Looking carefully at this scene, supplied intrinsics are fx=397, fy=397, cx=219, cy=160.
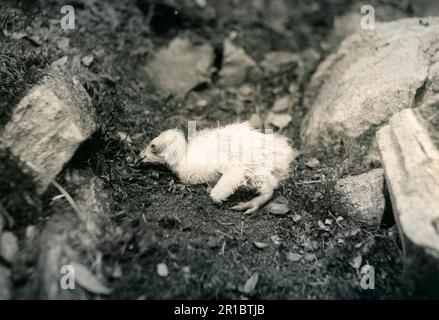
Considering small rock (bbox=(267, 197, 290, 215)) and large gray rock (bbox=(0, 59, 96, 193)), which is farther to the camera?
small rock (bbox=(267, 197, 290, 215))

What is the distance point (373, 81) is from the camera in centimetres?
490

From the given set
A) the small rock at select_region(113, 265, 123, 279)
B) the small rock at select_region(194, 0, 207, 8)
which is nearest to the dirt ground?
the small rock at select_region(113, 265, 123, 279)

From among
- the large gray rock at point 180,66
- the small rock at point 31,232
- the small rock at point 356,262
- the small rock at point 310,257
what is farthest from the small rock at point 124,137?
the small rock at point 356,262

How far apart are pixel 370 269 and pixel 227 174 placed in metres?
1.68

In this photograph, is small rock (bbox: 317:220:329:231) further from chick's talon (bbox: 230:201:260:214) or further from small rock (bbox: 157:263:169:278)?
small rock (bbox: 157:263:169:278)

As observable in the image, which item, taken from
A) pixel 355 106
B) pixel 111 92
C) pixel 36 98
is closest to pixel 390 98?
pixel 355 106

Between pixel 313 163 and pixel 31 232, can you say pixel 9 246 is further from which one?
pixel 313 163

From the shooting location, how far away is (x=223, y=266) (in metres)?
3.65

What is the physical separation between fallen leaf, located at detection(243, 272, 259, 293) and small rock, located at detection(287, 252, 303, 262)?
1.35 ft

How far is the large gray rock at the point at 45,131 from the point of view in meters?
3.66

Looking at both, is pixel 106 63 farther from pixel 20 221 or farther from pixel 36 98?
pixel 20 221

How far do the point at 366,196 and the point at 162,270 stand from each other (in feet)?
7.31

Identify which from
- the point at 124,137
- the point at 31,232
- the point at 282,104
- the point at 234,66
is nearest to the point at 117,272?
the point at 31,232

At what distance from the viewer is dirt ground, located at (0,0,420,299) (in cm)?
349
